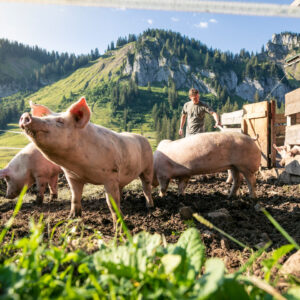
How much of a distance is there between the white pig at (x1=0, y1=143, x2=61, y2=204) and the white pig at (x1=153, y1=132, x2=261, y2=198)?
238cm

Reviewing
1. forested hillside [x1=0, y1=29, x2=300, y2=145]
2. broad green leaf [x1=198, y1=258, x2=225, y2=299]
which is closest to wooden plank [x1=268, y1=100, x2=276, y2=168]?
broad green leaf [x1=198, y1=258, x2=225, y2=299]

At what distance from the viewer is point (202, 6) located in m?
1.38

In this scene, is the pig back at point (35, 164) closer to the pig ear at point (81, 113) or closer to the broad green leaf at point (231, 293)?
the pig ear at point (81, 113)

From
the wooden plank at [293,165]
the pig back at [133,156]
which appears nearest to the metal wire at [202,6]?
the pig back at [133,156]

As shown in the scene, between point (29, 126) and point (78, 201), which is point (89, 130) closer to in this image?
point (29, 126)

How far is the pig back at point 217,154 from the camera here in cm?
504

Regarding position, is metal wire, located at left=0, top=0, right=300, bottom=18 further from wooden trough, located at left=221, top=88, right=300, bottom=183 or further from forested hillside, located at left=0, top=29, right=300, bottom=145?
forested hillside, located at left=0, top=29, right=300, bottom=145

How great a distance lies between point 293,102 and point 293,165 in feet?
5.09

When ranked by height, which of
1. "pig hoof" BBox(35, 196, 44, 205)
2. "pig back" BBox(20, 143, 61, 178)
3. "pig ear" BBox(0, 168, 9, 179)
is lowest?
"pig hoof" BBox(35, 196, 44, 205)

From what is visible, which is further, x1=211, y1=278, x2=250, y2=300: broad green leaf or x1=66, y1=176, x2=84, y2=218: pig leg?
x1=66, y1=176, x2=84, y2=218: pig leg

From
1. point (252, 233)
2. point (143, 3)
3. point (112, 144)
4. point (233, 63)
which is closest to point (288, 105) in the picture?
point (252, 233)

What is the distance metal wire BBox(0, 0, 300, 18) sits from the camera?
1.35 meters

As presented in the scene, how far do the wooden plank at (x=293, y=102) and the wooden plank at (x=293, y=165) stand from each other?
1.12 metres

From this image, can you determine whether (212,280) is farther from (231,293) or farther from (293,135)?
(293,135)
